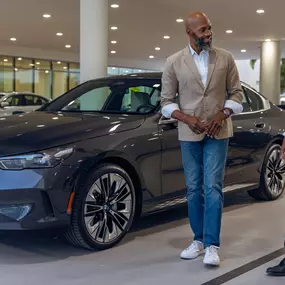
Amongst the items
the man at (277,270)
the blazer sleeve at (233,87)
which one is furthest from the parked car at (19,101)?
the man at (277,270)

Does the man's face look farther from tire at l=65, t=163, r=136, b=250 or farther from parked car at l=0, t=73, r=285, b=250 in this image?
tire at l=65, t=163, r=136, b=250

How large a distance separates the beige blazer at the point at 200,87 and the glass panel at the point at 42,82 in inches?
880

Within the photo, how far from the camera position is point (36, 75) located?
25.5 metres

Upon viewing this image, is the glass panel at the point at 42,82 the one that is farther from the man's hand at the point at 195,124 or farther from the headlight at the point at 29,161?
the man's hand at the point at 195,124

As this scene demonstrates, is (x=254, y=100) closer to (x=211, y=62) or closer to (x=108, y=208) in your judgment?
(x=211, y=62)

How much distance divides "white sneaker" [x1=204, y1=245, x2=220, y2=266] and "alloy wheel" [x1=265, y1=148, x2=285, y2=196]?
2.28 meters

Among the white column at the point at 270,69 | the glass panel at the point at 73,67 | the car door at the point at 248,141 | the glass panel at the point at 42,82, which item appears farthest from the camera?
the glass panel at the point at 73,67

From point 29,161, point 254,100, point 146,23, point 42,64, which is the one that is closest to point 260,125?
point 254,100

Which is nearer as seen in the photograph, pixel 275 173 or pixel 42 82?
pixel 275 173

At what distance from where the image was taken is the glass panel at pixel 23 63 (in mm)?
24405

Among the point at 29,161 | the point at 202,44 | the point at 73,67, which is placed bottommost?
the point at 29,161

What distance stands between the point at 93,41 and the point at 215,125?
5.93 m

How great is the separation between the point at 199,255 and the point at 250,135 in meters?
1.84

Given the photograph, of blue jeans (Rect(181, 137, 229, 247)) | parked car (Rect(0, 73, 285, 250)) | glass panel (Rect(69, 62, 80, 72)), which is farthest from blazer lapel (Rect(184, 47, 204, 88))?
glass panel (Rect(69, 62, 80, 72))
